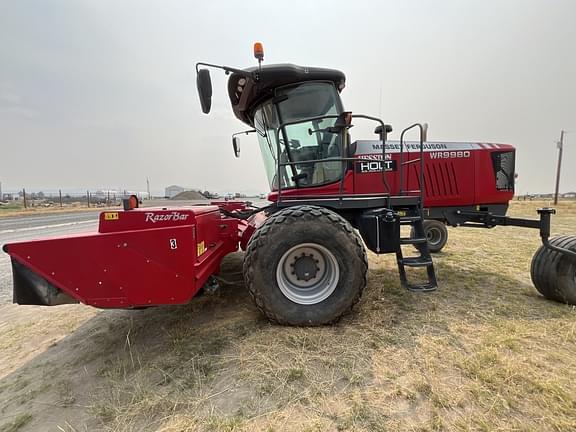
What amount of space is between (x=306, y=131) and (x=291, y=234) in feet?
5.10

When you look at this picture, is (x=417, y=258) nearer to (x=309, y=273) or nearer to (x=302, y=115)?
(x=309, y=273)

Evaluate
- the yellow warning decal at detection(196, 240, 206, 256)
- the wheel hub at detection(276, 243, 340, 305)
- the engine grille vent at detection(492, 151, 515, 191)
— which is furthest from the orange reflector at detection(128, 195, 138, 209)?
→ the engine grille vent at detection(492, 151, 515, 191)

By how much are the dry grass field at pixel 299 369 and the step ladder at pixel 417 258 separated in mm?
256

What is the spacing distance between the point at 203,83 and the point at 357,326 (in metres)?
2.73

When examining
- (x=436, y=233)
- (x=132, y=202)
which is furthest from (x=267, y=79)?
(x=436, y=233)

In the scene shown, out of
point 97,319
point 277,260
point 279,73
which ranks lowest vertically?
point 97,319

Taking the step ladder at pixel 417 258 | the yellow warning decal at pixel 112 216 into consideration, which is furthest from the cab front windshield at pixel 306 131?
the yellow warning decal at pixel 112 216

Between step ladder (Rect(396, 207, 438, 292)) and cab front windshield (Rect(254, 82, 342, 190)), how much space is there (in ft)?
3.32

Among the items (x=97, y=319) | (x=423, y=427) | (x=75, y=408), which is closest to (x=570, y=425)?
(x=423, y=427)

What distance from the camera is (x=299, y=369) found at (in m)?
2.13

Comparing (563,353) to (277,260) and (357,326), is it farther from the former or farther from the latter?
(277,260)

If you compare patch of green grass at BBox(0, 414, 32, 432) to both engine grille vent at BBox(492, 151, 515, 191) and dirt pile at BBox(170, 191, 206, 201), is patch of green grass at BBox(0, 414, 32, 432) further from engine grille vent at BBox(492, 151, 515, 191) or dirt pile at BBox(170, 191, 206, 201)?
dirt pile at BBox(170, 191, 206, 201)

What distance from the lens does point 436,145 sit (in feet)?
16.7

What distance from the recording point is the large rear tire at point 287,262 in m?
2.71
